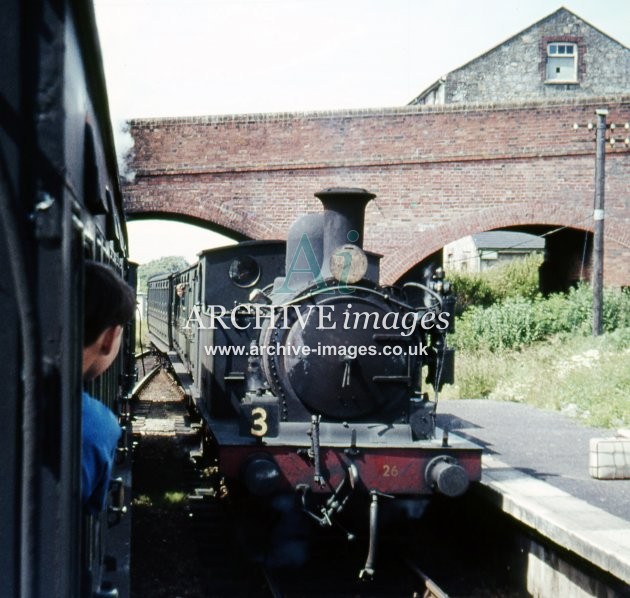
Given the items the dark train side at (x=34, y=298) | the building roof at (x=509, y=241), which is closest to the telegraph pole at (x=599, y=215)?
the dark train side at (x=34, y=298)

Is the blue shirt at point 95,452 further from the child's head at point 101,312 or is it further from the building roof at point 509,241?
the building roof at point 509,241

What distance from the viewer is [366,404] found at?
248 inches

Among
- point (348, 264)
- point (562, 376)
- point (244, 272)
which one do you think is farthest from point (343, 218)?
point (562, 376)

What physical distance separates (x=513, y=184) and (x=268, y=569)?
14.4m

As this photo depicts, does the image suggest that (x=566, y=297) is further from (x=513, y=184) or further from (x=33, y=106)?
(x=33, y=106)

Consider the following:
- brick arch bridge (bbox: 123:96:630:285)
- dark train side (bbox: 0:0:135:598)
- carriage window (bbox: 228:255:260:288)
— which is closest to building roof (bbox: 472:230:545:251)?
brick arch bridge (bbox: 123:96:630:285)

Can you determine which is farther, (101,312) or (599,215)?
(599,215)

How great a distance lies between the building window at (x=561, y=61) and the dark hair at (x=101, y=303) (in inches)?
1205

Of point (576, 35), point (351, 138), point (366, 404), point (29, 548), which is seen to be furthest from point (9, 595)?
point (576, 35)

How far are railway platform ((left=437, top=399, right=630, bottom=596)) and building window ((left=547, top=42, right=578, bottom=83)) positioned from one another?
2149 centimetres

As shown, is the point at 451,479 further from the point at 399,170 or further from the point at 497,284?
the point at 497,284

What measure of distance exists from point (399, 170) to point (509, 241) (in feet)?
81.8

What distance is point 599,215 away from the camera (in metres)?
18.0

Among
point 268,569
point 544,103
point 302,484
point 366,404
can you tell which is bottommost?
point 268,569
